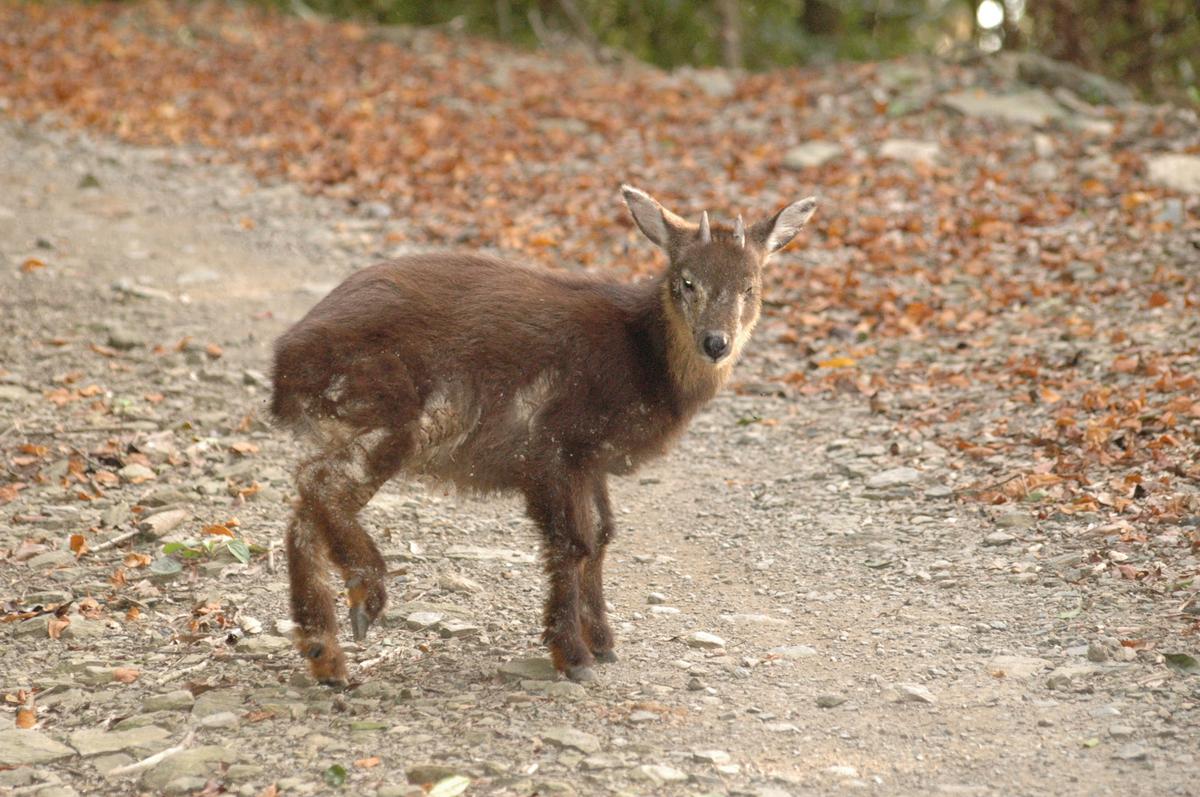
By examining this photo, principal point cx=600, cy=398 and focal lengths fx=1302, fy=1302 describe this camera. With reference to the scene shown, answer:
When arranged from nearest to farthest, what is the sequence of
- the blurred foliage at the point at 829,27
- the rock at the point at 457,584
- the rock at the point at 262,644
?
A: the rock at the point at 262,644, the rock at the point at 457,584, the blurred foliage at the point at 829,27

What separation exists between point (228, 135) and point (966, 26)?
13.8 metres

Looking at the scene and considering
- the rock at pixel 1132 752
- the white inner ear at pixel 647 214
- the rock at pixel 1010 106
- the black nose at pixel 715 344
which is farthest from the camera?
the rock at pixel 1010 106

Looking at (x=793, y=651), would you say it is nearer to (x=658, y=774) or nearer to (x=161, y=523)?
(x=658, y=774)

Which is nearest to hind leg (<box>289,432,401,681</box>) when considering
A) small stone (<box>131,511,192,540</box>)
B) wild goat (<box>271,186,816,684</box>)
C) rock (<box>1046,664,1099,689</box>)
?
wild goat (<box>271,186,816,684</box>)

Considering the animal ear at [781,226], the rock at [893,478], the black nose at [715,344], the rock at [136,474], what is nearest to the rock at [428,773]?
the black nose at [715,344]

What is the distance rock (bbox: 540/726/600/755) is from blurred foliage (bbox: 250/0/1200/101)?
49.2ft

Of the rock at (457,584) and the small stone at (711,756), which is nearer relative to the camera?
the small stone at (711,756)

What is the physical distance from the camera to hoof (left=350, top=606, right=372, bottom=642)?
5418 millimetres

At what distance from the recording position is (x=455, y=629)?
229 inches

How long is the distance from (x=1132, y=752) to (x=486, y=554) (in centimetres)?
328

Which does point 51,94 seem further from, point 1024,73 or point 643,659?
point 643,659

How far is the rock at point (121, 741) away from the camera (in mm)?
4648

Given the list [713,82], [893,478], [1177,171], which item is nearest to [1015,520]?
[893,478]

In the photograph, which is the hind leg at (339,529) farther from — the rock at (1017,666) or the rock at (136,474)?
the rock at (1017,666)
